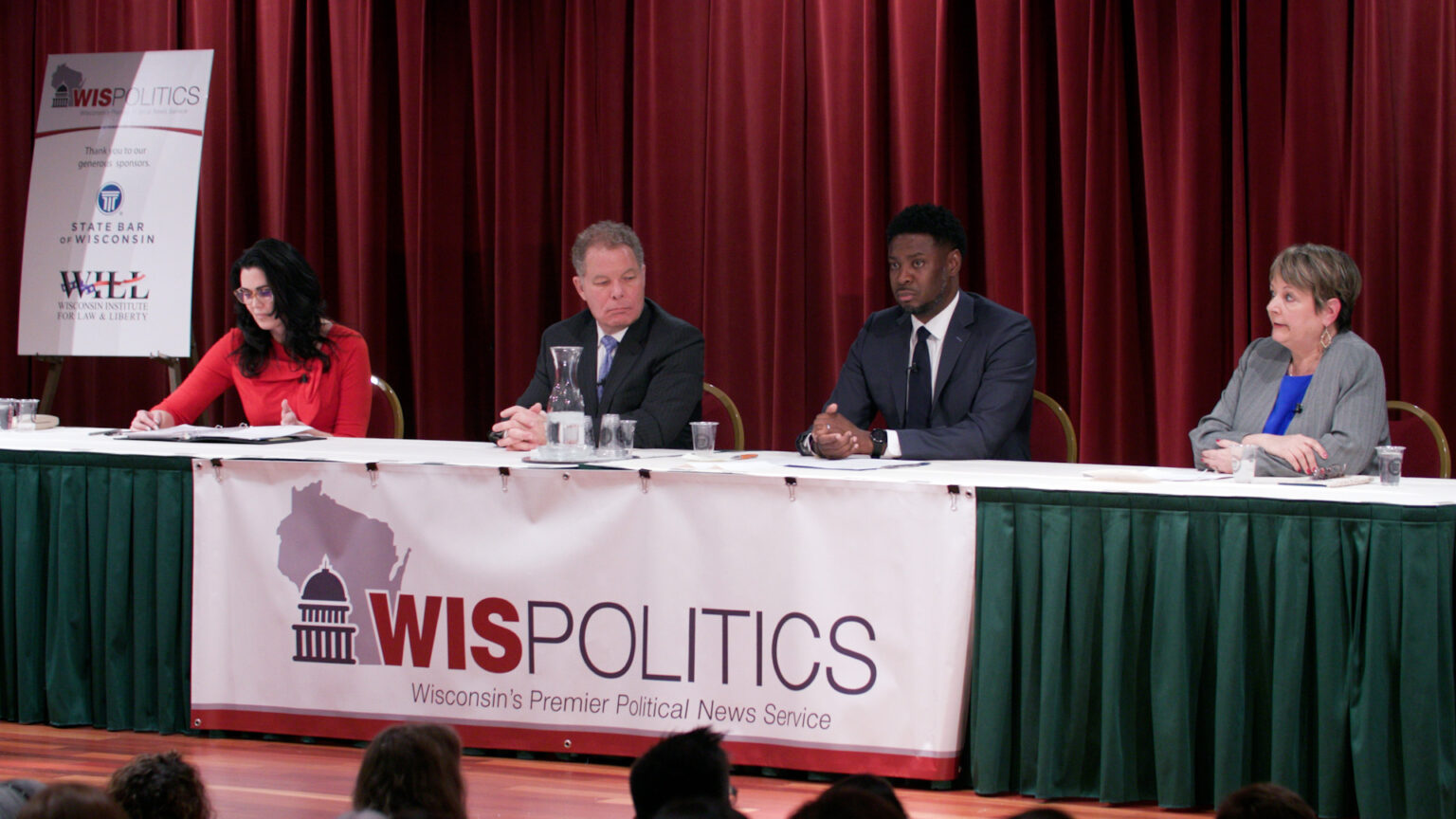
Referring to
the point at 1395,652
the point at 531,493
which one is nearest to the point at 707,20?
the point at 531,493

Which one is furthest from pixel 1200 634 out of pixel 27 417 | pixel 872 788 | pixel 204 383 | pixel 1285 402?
pixel 27 417

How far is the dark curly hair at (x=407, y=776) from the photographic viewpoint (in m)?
1.44

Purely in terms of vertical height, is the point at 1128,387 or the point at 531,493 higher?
the point at 1128,387

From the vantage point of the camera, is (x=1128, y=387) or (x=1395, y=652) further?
(x=1128, y=387)

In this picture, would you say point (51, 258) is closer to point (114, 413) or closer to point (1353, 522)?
point (114, 413)

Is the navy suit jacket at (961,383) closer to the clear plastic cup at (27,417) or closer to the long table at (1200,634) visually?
the long table at (1200,634)

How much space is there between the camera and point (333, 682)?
3.01 meters

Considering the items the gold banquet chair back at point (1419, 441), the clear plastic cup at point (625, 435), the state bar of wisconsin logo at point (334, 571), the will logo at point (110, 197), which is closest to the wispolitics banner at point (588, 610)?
the state bar of wisconsin logo at point (334, 571)

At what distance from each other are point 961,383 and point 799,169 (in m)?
1.46

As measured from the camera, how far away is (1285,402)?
3.16 metres

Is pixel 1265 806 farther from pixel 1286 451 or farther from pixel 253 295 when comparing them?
pixel 253 295

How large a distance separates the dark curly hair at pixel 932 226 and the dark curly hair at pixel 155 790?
2563 millimetres

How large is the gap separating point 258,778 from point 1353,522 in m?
2.28

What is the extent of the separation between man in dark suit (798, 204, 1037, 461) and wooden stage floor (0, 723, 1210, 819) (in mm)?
998
